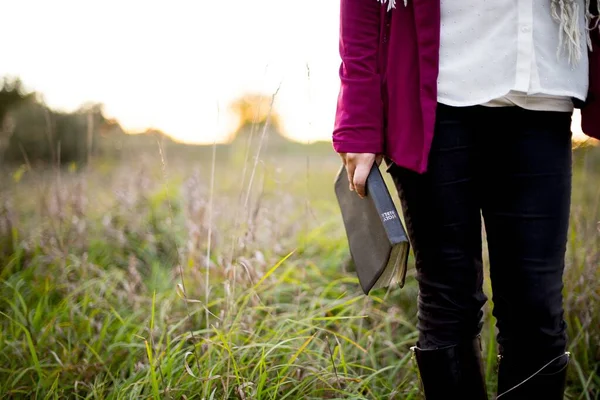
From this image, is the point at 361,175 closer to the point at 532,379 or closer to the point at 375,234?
the point at 375,234

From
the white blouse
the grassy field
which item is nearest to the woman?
the white blouse

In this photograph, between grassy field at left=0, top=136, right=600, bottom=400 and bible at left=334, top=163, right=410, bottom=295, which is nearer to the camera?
bible at left=334, top=163, right=410, bottom=295

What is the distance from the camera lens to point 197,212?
2633mm

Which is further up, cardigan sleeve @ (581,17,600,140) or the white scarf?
the white scarf

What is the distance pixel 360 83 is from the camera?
48.6 inches

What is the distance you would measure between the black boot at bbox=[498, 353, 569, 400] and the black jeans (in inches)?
1.2

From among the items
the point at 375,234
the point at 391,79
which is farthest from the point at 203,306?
the point at 391,79

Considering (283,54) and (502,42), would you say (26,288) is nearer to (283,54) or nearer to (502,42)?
(283,54)

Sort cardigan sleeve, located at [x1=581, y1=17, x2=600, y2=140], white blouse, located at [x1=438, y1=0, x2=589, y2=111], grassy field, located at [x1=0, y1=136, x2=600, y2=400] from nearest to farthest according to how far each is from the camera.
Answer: white blouse, located at [x1=438, y1=0, x2=589, y2=111] < cardigan sleeve, located at [x1=581, y1=17, x2=600, y2=140] < grassy field, located at [x1=0, y1=136, x2=600, y2=400]

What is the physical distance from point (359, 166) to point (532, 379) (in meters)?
0.71

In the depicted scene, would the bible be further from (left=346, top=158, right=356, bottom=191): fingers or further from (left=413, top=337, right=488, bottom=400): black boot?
(left=413, top=337, right=488, bottom=400): black boot

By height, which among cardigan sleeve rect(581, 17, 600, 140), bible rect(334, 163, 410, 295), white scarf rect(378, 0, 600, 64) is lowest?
bible rect(334, 163, 410, 295)

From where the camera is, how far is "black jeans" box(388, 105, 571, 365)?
3.92 ft

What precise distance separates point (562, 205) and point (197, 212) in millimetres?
1852
